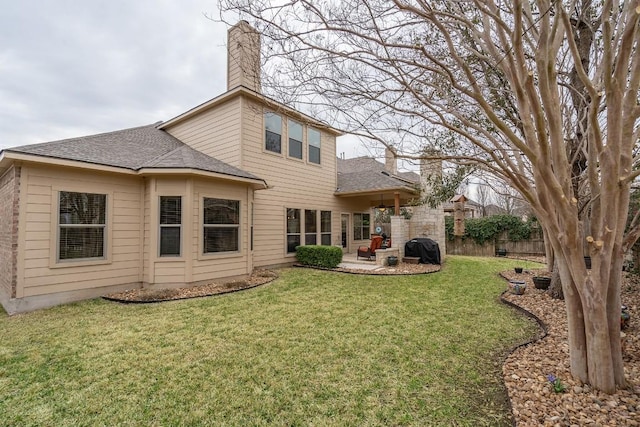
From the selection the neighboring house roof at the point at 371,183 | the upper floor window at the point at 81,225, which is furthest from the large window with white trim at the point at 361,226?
the upper floor window at the point at 81,225

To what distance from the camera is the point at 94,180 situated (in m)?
6.27

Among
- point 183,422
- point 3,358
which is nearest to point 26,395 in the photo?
point 3,358

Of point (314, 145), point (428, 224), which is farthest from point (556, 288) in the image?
point (314, 145)

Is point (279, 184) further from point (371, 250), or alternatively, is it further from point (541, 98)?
point (541, 98)

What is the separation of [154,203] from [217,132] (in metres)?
3.78

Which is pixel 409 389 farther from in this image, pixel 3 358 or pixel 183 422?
pixel 3 358

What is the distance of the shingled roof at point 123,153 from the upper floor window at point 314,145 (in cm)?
409

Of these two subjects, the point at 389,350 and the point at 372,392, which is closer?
the point at 372,392

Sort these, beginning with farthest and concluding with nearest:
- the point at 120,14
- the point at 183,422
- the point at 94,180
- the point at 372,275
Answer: the point at 372,275 < the point at 94,180 < the point at 120,14 < the point at 183,422

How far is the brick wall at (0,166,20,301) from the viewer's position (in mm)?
5366

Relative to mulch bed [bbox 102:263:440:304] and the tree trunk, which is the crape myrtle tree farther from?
mulch bed [bbox 102:263:440:304]

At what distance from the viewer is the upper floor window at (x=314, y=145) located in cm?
1145

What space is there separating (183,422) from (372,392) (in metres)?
1.67

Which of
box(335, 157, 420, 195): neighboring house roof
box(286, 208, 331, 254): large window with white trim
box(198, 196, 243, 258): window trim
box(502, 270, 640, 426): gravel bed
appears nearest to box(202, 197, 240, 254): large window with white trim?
box(198, 196, 243, 258): window trim
